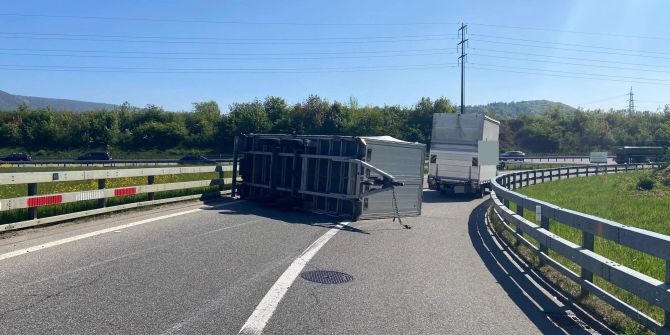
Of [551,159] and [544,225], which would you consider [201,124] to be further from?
[544,225]

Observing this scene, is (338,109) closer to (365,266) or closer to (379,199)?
(379,199)

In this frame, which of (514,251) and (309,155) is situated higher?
(309,155)

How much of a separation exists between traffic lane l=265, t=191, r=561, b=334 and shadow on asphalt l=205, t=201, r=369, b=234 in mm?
1917

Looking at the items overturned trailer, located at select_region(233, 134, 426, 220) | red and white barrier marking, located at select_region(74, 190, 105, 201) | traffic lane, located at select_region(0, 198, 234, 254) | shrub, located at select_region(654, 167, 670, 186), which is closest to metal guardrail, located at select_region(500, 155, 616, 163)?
shrub, located at select_region(654, 167, 670, 186)

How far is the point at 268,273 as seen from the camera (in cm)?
702

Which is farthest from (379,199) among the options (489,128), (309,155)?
(489,128)

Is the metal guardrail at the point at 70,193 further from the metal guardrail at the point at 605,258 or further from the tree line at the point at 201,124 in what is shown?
the tree line at the point at 201,124

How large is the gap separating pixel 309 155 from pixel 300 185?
33.7 inches

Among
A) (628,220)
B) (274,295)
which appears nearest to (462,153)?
(628,220)

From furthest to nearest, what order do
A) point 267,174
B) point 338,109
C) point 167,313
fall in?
point 338,109 → point 267,174 → point 167,313

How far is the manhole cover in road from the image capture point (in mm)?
6825

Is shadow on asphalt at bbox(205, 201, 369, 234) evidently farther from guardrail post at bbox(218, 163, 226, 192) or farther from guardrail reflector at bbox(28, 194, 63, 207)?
guardrail reflector at bbox(28, 194, 63, 207)

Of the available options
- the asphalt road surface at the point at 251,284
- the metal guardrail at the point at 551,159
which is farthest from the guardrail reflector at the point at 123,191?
the metal guardrail at the point at 551,159

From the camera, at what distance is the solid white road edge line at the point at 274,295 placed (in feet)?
16.0
